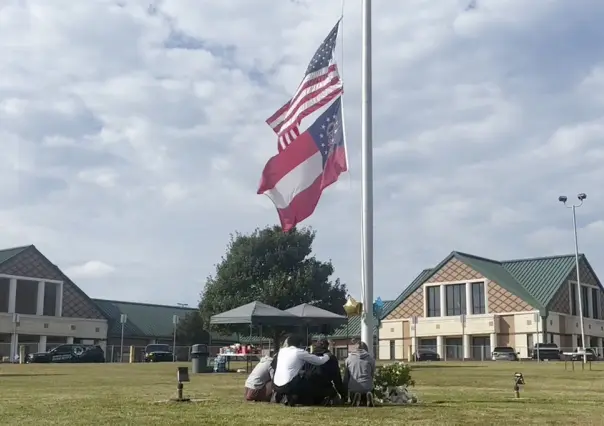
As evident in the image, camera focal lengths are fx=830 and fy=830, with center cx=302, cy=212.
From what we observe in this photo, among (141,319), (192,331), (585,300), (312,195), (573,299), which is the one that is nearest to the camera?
(312,195)

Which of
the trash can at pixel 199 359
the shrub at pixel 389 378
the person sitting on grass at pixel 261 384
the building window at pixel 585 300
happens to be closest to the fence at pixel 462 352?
the building window at pixel 585 300

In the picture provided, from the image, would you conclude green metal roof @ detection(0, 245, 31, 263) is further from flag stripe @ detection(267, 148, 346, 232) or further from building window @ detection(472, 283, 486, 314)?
flag stripe @ detection(267, 148, 346, 232)

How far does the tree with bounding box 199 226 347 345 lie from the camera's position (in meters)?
55.8

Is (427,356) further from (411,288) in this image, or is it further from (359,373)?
(359,373)

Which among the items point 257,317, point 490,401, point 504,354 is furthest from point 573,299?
point 490,401

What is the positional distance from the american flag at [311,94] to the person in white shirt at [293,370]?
4345mm

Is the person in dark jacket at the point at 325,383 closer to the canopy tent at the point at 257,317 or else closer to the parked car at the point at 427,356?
the canopy tent at the point at 257,317

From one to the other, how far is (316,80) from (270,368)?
5614mm

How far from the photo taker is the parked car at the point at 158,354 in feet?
188

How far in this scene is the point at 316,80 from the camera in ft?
53.2

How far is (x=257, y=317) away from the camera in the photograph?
98.2 ft

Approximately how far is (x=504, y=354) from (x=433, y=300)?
14476 millimetres

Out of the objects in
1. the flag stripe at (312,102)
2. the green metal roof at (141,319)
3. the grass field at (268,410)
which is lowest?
the grass field at (268,410)

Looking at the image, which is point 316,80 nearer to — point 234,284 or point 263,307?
point 263,307
